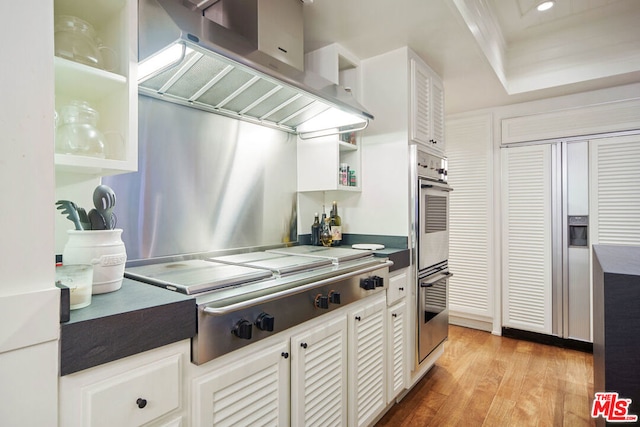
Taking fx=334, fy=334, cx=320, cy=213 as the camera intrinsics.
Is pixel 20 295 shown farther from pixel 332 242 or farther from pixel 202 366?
pixel 332 242

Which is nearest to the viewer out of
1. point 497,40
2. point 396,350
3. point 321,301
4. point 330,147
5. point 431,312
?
point 321,301

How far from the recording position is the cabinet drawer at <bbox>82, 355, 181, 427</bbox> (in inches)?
31.0

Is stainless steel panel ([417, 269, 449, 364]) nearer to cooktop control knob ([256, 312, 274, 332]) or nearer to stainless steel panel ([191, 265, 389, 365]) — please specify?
stainless steel panel ([191, 265, 389, 365])

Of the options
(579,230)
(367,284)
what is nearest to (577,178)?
(579,230)

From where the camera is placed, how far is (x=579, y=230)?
2.94 m

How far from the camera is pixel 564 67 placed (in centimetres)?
279

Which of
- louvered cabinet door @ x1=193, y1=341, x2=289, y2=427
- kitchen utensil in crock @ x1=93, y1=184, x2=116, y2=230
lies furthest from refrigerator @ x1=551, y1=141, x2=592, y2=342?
kitchen utensil in crock @ x1=93, y1=184, x2=116, y2=230

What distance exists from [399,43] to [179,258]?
183 cm

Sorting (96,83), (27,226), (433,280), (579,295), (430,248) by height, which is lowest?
(579,295)

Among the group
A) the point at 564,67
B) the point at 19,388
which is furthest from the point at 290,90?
the point at 564,67

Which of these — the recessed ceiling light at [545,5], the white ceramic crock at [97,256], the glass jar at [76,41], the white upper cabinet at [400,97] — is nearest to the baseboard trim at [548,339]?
the white upper cabinet at [400,97]

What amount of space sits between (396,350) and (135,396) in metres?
Answer: 1.54

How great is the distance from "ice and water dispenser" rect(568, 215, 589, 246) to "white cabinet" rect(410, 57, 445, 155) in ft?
4.58

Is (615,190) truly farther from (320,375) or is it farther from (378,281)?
(320,375)
